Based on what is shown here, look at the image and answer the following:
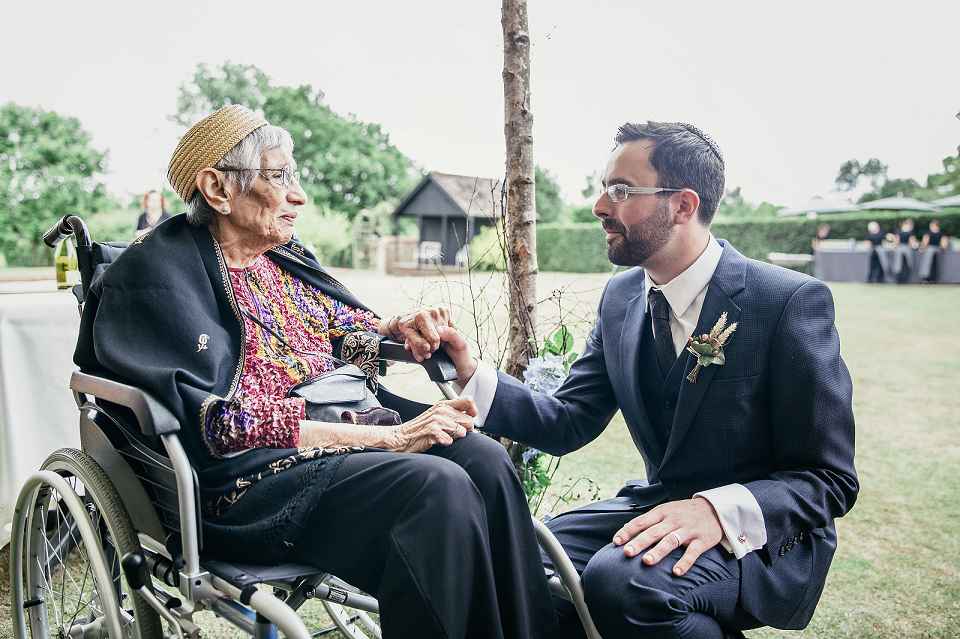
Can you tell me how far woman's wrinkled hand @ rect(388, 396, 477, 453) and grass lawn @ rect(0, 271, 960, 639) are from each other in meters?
1.20

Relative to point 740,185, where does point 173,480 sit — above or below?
below

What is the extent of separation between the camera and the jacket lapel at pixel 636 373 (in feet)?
5.35

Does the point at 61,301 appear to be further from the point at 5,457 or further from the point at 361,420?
the point at 361,420

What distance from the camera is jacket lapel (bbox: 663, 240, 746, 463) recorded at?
150cm

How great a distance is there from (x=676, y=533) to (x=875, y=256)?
18466 mm

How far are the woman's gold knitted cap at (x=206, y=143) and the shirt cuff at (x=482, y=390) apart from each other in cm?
84

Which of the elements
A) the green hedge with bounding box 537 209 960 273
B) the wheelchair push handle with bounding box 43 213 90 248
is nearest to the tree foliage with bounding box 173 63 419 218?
the green hedge with bounding box 537 209 960 273

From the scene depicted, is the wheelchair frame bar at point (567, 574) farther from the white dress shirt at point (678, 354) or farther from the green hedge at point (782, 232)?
the green hedge at point (782, 232)

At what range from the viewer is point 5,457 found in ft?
7.91

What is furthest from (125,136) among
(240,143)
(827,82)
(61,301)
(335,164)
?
(827,82)

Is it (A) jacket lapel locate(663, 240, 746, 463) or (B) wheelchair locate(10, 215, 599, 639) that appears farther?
(A) jacket lapel locate(663, 240, 746, 463)

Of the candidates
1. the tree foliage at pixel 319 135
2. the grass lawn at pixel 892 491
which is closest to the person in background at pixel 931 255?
the grass lawn at pixel 892 491

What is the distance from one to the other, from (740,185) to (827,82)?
3866 mm

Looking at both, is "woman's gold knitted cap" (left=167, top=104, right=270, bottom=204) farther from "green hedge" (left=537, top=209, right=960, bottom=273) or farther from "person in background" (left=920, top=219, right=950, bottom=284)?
"person in background" (left=920, top=219, right=950, bottom=284)
